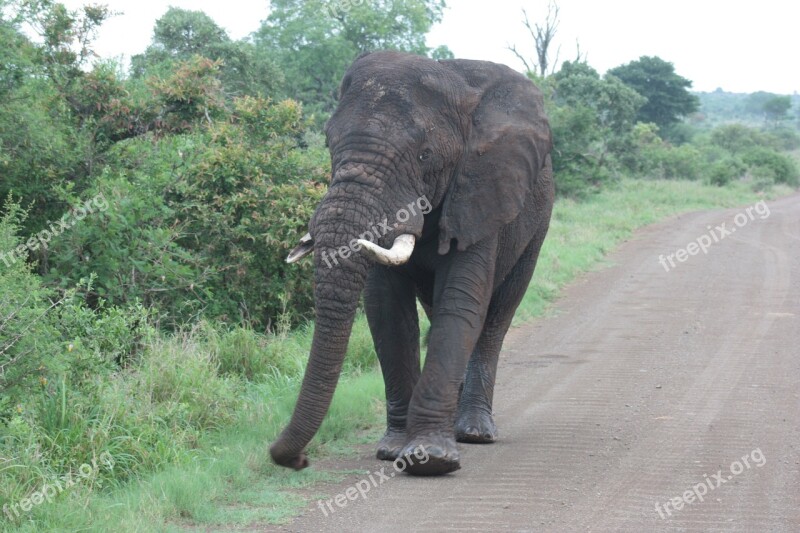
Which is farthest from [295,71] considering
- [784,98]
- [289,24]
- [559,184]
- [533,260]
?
[784,98]

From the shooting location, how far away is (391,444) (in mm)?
6879

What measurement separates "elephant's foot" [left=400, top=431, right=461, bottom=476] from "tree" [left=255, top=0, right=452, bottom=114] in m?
24.1

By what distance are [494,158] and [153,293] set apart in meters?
4.15

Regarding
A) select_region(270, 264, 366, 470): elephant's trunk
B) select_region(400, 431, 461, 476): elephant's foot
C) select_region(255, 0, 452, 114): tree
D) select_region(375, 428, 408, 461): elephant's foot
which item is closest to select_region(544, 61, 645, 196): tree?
select_region(255, 0, 452, 114): tree

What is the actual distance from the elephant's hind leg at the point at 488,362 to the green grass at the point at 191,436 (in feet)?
2.36

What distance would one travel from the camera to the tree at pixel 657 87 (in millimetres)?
50062

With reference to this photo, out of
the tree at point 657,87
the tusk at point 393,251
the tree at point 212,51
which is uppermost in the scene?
the tree at point 657,87

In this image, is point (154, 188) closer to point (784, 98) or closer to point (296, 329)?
point (296, 329)

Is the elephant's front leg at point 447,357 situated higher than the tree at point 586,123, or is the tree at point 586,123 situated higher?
the tree at point 586,123

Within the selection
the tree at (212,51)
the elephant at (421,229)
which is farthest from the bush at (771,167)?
the elephant at (421,229)

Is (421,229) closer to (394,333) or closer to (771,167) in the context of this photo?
(394,333)

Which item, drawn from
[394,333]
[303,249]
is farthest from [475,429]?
[303,249]

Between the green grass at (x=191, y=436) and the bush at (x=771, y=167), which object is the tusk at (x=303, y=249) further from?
the bush at (x=771, y=167)

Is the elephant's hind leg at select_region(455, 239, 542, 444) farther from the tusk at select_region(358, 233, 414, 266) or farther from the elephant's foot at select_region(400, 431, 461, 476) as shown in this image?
the tusk at select_region(358, 233, 414, 266)
